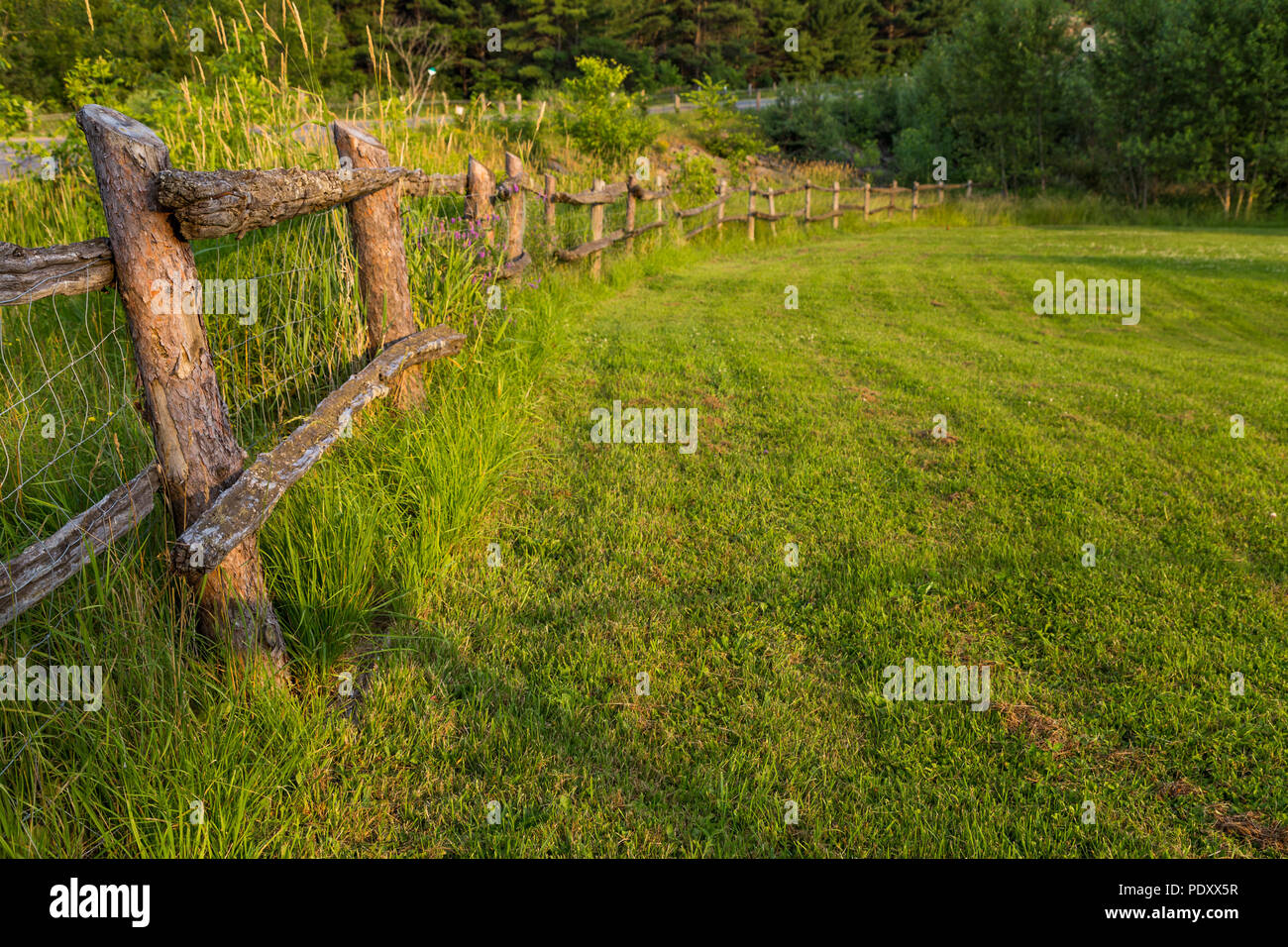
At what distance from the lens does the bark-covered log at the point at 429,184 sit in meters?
5.39

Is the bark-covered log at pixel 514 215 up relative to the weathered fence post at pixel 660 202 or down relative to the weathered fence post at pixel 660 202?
down

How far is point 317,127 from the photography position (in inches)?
246

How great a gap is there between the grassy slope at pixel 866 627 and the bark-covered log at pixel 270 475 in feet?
3.05

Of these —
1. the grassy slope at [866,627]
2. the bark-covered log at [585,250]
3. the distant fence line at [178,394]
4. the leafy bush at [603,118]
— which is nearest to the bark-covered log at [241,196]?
the distant fence line at [178,394]

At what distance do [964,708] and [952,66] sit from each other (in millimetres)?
36710

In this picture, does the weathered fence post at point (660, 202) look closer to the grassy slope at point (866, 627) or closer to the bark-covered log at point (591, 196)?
the bark-covered log at point (591, 196)

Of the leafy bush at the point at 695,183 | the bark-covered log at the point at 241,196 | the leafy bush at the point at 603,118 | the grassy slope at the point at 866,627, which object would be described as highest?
the leafy bush at the point at 603,118

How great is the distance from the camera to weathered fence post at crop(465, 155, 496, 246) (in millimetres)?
6703

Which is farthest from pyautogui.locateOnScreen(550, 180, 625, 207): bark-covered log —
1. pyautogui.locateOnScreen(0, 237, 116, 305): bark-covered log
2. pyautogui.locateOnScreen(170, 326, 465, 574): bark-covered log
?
pyautogui.locateOnScreen(0, 237, 116, 305): bark-covered log

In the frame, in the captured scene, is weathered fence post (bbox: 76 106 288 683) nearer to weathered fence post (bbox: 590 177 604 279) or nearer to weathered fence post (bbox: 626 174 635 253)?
weathered fence post (bbox: 590 177 604 279)

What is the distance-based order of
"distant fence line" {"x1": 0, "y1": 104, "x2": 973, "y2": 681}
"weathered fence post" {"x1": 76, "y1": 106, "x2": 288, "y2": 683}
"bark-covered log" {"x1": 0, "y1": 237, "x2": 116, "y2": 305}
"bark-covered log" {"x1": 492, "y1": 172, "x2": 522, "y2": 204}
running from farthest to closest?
"bark-covered log" {"x1": 492, "y1": 172, "x2": 522, "y2": 204} < "weathered fence post" {"x1": 76, "y1": 106, "x2": 288, "y2": 683} < "distant fence line" {"x1": 0, "y1": 104, "x2": 973, "y2": 681} < "bark-covered log" {"x1": 0, "y1": 237, "x2": 116, "y2": 305}

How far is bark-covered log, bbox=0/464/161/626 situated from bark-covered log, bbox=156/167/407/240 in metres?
0.91

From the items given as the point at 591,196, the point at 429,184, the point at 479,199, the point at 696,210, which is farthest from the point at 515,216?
the point at 696,210

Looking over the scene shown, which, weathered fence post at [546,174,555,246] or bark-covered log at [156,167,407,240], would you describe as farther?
weathered fence post at [546,174,555,246]
